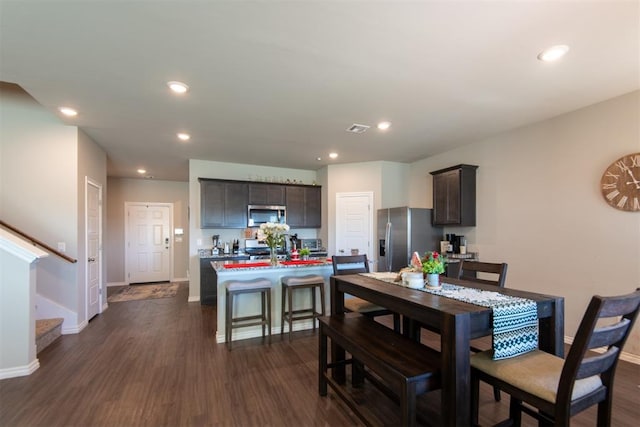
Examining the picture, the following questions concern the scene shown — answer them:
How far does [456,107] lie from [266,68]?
2.19m

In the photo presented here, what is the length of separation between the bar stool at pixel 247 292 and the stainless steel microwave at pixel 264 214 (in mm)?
2352

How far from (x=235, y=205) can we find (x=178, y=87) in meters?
3.20

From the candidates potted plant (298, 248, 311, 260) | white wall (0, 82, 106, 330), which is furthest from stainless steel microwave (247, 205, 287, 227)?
white wall (0, 82, 106, 330)

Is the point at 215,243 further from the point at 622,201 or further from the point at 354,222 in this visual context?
the point at 622,201

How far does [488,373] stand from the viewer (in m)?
1.64

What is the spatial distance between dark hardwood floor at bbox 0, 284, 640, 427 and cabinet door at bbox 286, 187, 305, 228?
114 inches

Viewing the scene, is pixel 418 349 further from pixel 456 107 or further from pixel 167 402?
pixel 456 107

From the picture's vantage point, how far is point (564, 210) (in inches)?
138

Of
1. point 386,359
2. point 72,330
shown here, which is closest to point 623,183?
Result: point 386,359

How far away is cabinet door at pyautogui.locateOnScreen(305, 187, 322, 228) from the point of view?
636cm

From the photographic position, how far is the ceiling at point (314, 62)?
1.83m

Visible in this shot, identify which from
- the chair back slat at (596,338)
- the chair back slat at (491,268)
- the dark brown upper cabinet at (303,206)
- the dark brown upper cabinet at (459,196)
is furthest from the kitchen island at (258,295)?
the chair back slat at (596,338)

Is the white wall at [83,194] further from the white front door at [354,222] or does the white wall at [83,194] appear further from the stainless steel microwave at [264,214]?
the white front door at [354,222]

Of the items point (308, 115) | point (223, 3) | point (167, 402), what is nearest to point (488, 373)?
point (167, 402)
